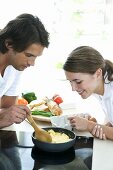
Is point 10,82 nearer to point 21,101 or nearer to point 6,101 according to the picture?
point 6,101

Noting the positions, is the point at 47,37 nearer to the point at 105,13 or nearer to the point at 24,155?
the point at 24,155

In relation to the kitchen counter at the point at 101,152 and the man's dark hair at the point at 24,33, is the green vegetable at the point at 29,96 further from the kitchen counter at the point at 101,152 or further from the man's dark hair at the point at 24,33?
the man's dark hair at the point at 24,33

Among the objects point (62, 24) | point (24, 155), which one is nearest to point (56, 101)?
point (24, 155)

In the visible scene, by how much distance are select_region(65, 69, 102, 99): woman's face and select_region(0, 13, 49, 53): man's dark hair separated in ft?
0.68

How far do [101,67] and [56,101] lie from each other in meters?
0.48

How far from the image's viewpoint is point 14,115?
130cm

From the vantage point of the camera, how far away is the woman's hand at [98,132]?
128cm

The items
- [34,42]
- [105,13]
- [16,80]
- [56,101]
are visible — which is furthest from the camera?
[105,13]

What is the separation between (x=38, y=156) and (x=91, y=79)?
48 centimetres

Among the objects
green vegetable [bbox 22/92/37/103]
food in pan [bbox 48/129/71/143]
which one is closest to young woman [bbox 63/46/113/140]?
food in pan [bbox 48/129/71/143]

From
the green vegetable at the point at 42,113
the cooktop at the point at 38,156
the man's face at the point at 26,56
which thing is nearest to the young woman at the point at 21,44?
the man's face at the point at 26,56

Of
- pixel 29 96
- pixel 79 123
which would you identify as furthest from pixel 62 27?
pixel 79 123

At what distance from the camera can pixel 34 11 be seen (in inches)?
97.5

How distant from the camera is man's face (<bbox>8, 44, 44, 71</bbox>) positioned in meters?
1.28
